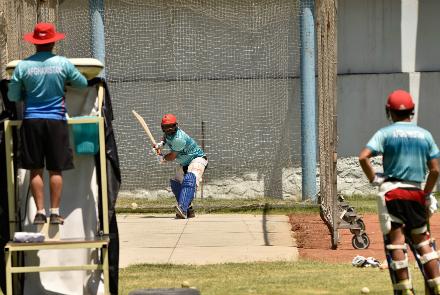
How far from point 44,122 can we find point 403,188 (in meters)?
2.92

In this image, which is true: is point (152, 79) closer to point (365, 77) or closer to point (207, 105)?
point (207, 105)

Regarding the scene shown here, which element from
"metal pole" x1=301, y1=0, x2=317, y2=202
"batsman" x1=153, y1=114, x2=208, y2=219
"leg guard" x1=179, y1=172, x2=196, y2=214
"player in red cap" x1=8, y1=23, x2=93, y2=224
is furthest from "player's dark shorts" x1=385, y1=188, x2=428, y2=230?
"metal pole" x1=301, y1=0, x2=317, y2=202

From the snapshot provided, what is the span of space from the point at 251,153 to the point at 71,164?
10627 millimetres

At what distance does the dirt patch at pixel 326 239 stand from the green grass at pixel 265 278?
29.9 inches

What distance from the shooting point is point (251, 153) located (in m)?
19.2

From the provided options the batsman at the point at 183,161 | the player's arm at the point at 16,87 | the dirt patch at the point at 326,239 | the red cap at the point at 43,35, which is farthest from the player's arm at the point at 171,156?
the player's arm at the point at 16,87

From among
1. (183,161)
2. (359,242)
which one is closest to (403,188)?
(359,242)

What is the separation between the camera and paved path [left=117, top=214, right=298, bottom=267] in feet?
41.4

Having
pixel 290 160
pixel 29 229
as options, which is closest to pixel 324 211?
pixel 290 160

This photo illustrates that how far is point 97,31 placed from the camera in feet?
60.6

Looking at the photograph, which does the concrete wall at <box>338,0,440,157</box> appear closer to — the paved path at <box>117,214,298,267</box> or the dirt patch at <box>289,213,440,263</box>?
the dirt patch at <box>289,213,440,263</box>

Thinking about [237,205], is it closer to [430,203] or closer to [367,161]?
[430,203]

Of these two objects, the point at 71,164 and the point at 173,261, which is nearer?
the point at 71,164

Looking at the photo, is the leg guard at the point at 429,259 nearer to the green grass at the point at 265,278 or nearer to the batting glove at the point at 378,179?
the batting glove at the point at 378,179
